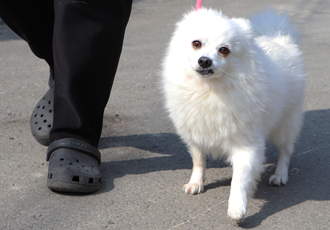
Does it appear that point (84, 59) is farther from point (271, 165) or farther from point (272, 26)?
point (271, 165)

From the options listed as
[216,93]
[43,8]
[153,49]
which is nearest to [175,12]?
[153,49]

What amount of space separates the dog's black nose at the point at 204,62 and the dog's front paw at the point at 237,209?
744 millimetres

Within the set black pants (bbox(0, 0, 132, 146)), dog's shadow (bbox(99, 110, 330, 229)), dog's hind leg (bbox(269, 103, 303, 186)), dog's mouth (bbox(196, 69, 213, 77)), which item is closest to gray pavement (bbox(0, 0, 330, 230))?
dog's shadow (bbox(99, 110, 330, 229))

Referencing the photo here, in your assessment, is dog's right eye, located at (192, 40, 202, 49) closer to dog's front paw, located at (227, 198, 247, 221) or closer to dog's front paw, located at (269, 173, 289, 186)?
dog's front paw, located at (227, 198, 247, 221)

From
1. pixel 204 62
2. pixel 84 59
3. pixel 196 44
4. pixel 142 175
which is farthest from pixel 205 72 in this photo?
pixel 142 175

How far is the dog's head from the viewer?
2.20 m

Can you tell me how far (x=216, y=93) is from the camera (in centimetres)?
232

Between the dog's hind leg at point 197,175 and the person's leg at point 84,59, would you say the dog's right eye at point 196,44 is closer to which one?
the person's leg at point 84,59

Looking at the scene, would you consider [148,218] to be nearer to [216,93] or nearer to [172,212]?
[172,212]

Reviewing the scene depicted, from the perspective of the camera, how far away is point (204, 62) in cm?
216

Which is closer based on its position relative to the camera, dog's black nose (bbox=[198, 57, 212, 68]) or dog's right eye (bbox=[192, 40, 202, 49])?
dog's black nose (bbox=[198, 57, 212, 68])

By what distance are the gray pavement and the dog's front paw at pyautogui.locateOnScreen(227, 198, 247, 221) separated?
60 millimetres

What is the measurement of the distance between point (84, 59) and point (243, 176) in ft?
3.77

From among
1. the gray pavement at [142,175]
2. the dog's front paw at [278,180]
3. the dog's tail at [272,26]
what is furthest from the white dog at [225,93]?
the dog's tail at [272,26]
